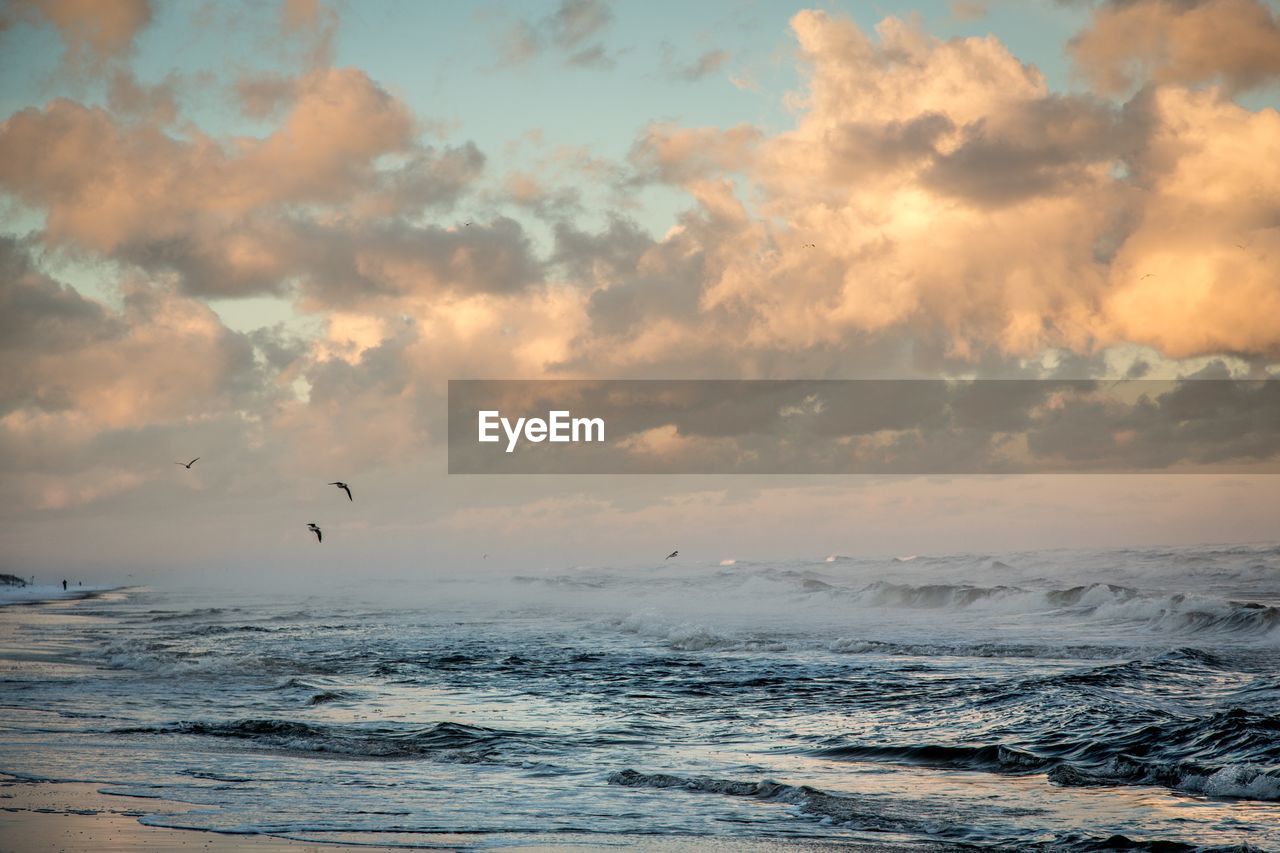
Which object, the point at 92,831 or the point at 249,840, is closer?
the point at 249,840

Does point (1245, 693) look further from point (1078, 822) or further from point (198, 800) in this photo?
point (198, 800)

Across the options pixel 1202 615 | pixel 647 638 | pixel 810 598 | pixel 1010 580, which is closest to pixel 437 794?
pixel 647 638

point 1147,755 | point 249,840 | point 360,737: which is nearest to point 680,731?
point 360,737

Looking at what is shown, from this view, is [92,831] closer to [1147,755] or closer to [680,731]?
[680,731]

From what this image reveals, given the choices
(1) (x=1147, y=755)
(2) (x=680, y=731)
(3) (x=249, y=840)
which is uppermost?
(3) (x=249, y=840)

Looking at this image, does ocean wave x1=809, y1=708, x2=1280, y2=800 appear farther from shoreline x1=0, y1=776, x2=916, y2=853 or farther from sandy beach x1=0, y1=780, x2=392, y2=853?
sandy beach x1=0, y1=780, x2=392, y2=853

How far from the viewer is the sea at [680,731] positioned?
11.0m

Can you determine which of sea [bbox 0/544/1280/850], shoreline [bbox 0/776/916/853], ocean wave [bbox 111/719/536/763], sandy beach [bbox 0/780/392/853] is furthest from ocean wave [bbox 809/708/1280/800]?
sandy beach [bbox 0/780/392/853]

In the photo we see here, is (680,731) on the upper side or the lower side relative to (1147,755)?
lower

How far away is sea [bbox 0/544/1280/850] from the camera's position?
10953mm

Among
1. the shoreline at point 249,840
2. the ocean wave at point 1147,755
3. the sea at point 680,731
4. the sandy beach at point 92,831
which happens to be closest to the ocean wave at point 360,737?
the sea at point 680,731

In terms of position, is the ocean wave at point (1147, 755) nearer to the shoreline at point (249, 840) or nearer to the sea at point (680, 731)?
the sea at point (680, 731)

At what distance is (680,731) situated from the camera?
16766 mm

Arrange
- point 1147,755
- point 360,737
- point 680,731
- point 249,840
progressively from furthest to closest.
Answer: point 680,731
point 360,737
point 1147,755
point 249,840
